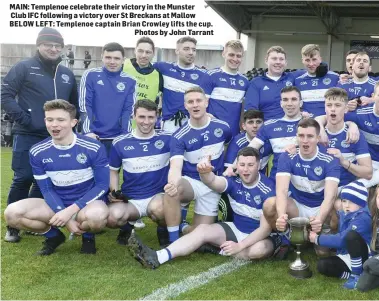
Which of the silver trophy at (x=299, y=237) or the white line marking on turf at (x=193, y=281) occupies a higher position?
the silver trophy at (x=299, y=237)

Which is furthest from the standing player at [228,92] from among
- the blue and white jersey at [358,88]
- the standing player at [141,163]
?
the blue and white jersey at [358,88]

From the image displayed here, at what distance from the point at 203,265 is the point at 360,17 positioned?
22.2m

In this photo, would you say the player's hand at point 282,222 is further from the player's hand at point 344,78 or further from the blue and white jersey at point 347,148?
the player's hand at point 344,78

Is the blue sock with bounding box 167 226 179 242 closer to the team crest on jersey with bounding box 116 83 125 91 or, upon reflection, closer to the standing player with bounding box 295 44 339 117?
the team crest on jersey with bounding box 116 83 125 91

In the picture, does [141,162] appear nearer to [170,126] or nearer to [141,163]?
[141,163]

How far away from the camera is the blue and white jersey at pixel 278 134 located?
4867 millimetres

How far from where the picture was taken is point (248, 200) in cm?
444

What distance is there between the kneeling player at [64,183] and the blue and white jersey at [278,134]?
1.59 meters

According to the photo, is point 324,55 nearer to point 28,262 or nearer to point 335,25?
point 335,25

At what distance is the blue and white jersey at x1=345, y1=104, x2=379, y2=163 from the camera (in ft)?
16.0

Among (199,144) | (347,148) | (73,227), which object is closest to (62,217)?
(73,227)

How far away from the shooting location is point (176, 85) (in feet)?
19.4

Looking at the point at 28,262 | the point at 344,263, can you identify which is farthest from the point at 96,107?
the point at 344,263

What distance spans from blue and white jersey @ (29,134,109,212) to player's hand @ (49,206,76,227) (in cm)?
14
